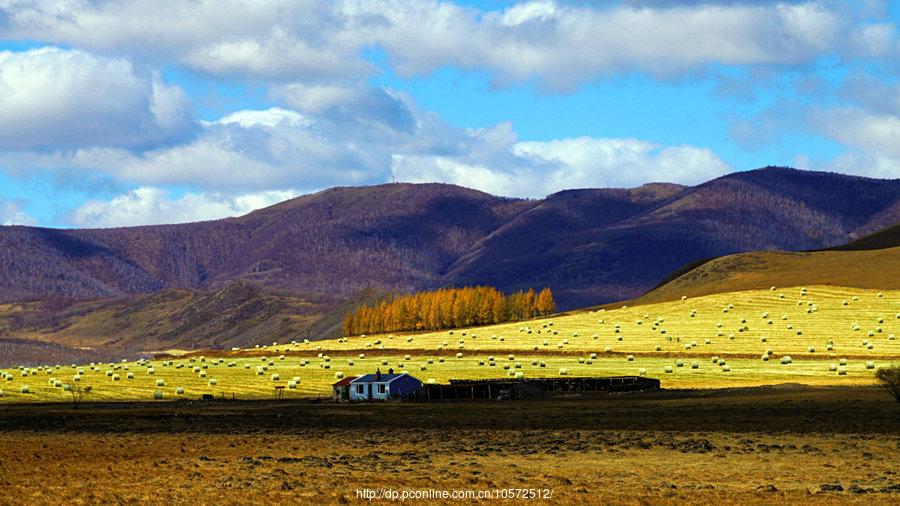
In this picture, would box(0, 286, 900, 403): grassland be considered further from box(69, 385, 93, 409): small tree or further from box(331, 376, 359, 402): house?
box(331, 376, 359, 402): house

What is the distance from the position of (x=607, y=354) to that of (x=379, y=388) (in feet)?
128

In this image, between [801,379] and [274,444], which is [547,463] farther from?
[801,379]

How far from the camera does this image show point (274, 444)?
52875mm

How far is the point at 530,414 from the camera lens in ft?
222

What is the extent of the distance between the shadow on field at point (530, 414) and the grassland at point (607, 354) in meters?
9.77

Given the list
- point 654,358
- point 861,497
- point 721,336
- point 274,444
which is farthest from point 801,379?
point 861,497

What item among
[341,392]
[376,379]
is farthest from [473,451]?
[376,379]

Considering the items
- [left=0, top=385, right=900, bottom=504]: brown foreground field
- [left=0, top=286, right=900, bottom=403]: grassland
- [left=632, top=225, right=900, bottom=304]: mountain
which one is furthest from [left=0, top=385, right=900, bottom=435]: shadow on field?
[left=632, top=225, right=900, bottom=304]: mountain

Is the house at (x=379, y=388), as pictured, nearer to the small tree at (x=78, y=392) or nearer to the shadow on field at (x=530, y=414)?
the shadow on field at (x=530, y=414)

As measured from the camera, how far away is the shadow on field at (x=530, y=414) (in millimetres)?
58656

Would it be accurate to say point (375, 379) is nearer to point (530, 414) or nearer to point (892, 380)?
point (530, 414)

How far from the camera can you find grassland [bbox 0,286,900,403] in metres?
93.4

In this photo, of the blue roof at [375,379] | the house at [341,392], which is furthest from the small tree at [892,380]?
the house at [341,392]

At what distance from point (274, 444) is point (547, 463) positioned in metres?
13.1
